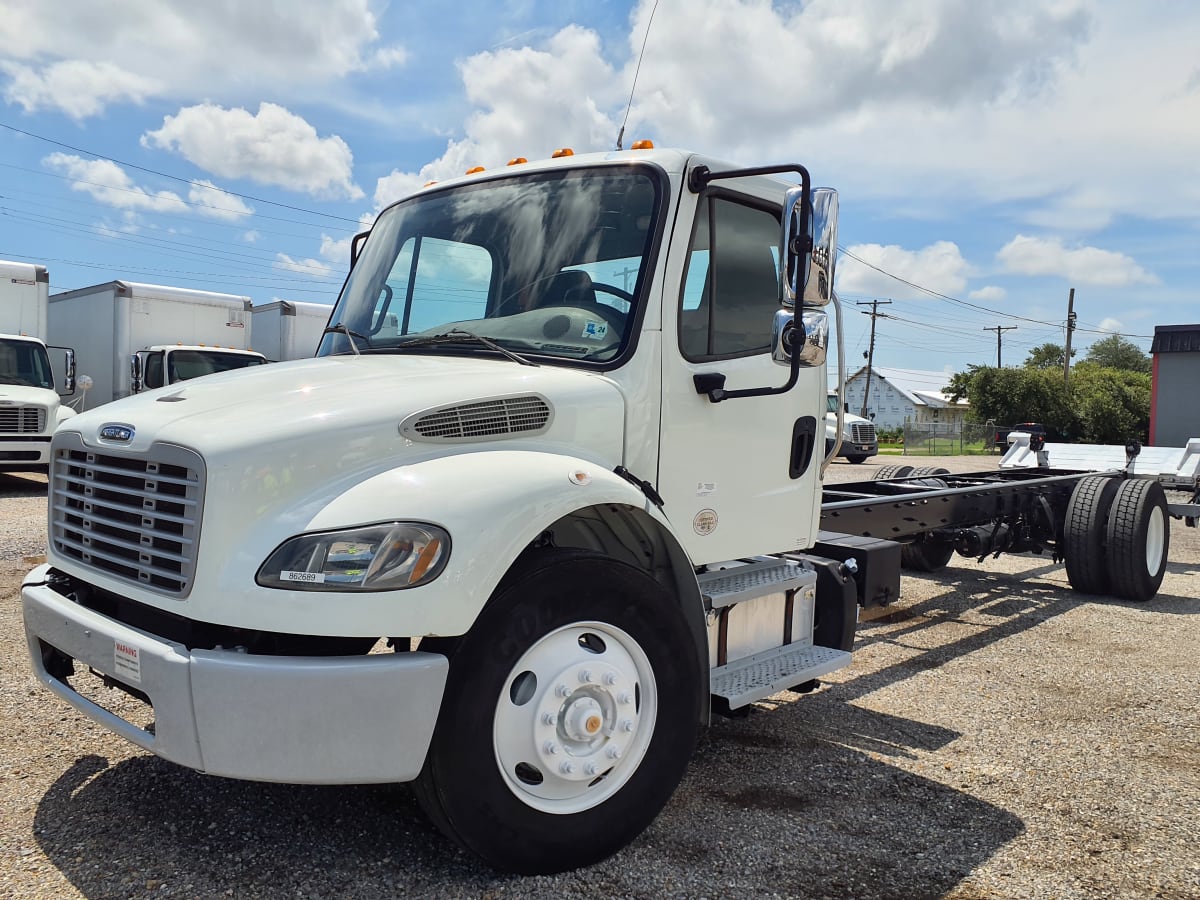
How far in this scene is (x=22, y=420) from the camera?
13.9 metres

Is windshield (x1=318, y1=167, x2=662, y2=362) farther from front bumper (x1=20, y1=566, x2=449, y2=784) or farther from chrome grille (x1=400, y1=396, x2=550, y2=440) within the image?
front bumper (x1=20, y1=566, x2=449, y2=784)

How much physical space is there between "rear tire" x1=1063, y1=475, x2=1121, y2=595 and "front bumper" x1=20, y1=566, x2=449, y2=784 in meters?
6.87

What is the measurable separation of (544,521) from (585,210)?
54.0 inches

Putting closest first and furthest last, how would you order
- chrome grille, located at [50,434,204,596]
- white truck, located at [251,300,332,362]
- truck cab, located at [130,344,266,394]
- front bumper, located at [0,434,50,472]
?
chrome grille, located at [50,434,204,596], front bumper, located at [0,434,50,472], truck cab, located at [130,344,266,394], white truck, located at [251,300,332,362]

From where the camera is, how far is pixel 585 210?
3674 millimetres

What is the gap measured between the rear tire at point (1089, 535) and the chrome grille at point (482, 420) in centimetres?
632

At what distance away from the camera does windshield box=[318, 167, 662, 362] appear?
11.7 feet

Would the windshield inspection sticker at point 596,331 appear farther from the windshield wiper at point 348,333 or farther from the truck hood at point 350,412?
the windshield wiper at point 348,333

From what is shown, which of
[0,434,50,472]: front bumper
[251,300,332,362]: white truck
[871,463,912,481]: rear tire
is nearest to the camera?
[871,463,912,481]: rear tire

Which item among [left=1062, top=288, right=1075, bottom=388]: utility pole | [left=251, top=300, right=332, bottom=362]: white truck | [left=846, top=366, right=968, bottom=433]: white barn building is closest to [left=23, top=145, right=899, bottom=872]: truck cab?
[left=251, top=300, right=332, bottom=362]: white truck

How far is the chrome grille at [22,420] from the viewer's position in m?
13.8

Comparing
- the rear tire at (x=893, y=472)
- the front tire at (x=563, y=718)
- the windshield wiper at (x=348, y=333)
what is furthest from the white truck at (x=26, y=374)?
the front tire at (x=563, y=718)

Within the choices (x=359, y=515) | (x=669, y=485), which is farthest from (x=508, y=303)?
(x=359, y=515)

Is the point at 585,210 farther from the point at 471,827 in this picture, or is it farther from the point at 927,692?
the point at 927,692
